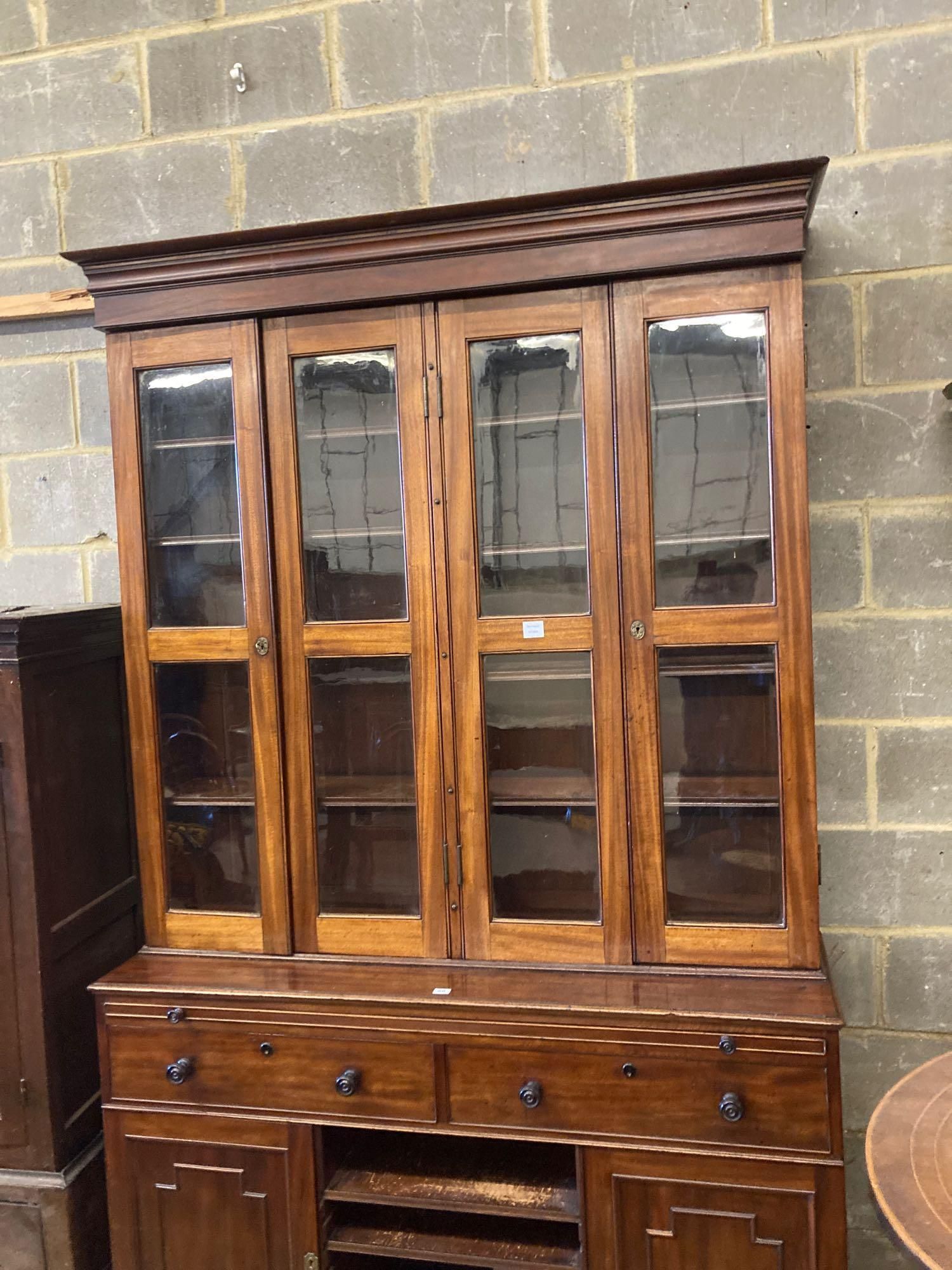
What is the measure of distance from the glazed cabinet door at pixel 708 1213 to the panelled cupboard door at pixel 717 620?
13.9 inches

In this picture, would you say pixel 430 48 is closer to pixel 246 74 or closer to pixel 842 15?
pixel 246 74

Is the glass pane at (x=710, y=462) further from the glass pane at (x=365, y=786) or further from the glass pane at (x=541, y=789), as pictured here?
the glass pane at (x=365, y=786)

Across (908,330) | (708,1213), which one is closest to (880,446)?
(908,330)

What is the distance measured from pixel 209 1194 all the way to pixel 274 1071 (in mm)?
298

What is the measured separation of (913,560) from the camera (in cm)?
204

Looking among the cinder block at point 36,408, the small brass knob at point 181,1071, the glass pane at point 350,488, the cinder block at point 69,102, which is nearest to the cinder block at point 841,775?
the glass pane at point 350,488

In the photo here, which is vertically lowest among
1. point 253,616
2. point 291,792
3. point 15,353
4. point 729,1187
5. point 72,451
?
point 729,1187

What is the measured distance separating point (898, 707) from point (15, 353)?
2345mm

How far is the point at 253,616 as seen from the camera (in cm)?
192

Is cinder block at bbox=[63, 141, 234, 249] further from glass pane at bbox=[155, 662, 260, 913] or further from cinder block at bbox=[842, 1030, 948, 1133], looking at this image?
cinder block at bbox=[842, 1030, 948, 1133]

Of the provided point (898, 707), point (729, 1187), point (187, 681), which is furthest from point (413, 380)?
point (729, 1187)

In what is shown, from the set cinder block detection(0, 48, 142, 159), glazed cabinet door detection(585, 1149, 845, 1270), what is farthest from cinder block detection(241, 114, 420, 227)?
glazed cabinet door detection(585, 1149, 845, 1270)

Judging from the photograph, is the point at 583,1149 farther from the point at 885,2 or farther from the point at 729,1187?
the point at 885,2

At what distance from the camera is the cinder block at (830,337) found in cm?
204
